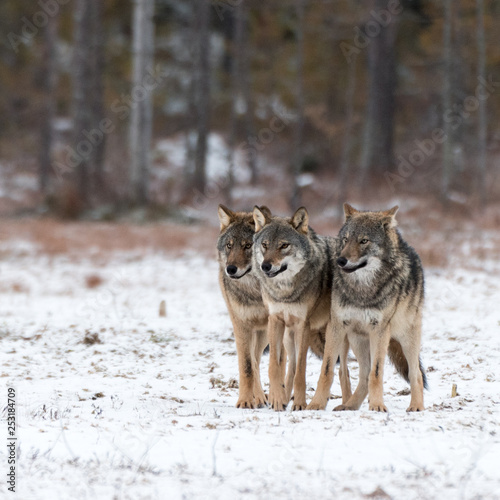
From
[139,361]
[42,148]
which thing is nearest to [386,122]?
[42,148]

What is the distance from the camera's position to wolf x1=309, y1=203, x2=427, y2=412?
596 centimetres

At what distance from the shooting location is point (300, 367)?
20.4 ft

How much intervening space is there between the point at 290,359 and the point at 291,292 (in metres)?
0.76

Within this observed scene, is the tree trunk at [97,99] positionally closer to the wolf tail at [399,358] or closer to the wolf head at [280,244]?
the wolf head at [280,244]

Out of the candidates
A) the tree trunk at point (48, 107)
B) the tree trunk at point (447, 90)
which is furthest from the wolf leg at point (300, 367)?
the tree trunk at point (48, 107)

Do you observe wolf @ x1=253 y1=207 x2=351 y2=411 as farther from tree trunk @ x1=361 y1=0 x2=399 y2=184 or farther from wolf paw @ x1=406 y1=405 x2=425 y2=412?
tree trunk @ x1=361 y1=0 x2=399 y2=184

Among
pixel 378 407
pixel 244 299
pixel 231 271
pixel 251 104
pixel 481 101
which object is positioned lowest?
pixel 378 407

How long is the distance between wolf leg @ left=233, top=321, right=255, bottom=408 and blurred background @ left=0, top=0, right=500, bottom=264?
12.6m

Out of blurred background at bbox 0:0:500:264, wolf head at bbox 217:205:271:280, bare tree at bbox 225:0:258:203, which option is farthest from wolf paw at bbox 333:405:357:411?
bare tree at bbox 225:0:258:203

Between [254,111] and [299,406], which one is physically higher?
[254,111]

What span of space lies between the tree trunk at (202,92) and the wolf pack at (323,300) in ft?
73.1

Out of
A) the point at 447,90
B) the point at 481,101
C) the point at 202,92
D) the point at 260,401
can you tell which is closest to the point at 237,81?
the point at 202,92

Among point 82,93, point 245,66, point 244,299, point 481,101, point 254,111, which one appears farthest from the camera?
point 254,111

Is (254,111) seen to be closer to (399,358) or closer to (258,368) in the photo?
(258,368)
